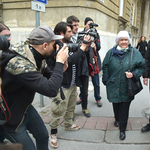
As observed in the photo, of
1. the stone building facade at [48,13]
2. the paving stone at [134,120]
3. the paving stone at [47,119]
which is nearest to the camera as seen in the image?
the paving stone at [134,120]

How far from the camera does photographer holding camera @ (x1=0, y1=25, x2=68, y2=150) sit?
1.33 metres

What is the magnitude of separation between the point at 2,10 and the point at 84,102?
5.52 metres

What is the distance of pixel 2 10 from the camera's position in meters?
6.55

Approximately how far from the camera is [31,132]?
182 cm

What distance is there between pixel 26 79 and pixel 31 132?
0.79m

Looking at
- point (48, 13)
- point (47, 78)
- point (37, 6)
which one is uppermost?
point (48, 13)

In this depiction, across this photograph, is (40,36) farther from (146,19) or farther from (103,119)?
(146,19)

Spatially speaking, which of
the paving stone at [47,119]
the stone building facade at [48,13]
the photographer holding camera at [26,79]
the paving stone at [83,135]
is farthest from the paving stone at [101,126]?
the stone building facade at [48,13]

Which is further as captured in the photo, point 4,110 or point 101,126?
point 101,126

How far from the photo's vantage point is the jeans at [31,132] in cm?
152

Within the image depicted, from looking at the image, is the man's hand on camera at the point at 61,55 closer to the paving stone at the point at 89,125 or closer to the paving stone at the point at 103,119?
the paving stone at the point at 89,125

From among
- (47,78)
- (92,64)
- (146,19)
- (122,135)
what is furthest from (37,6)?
(146,19)

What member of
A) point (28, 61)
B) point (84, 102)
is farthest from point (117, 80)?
point (28, 61)

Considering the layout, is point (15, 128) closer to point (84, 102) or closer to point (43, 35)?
point (43, 35)
